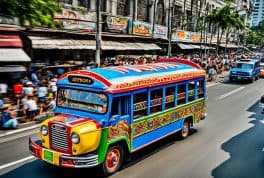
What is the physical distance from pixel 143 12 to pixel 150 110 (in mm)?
28250

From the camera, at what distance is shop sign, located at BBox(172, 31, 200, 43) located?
41100 millimetres

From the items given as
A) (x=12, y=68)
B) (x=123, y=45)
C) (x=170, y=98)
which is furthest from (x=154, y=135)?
(x=123, y=45)

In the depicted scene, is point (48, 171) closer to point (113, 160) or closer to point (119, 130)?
point (113, 160)

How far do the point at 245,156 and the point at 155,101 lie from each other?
11.7ft

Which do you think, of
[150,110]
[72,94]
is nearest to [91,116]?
[72,94]

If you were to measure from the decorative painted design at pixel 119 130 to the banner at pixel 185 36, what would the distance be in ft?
104

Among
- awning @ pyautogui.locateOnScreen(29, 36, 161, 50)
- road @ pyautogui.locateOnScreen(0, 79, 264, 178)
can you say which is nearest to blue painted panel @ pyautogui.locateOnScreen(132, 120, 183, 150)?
road @ pyautogui.locateOnScreen(0, 79, 264, 178)

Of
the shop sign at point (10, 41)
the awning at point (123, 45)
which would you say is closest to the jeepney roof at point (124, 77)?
the shop sign at point (10, 41)

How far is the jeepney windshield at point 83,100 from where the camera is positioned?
360 inches

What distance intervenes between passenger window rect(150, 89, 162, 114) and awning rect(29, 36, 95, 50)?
1114 centimetres

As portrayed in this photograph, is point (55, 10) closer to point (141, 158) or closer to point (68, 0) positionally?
point (141, 158)

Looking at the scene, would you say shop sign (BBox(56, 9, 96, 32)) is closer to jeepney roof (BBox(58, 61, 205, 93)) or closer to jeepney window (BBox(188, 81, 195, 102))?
jeepney window (BBox(188, 81, 195, 102))

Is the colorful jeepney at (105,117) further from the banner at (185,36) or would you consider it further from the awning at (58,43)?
the banner at (185,36)

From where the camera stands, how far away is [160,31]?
1455 inches
